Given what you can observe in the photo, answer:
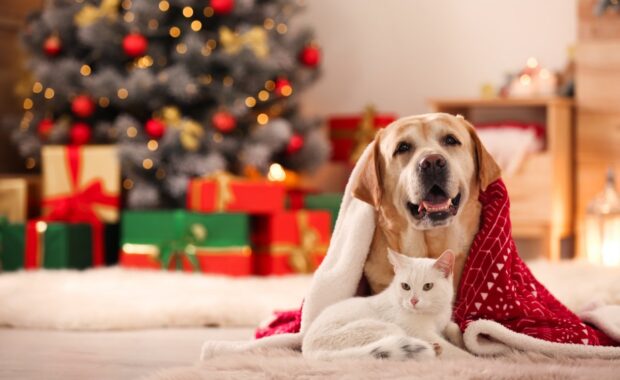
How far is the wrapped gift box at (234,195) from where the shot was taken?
3322 millimetres

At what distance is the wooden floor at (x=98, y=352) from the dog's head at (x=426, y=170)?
0.58 metres

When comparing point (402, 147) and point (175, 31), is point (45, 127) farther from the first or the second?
point (402, 147)

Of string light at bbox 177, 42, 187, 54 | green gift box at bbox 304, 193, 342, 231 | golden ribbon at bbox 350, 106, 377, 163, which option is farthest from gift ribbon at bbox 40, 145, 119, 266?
golden ribbon at bbox 350, 106, 377, 163

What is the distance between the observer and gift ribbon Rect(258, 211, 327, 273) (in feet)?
11.1

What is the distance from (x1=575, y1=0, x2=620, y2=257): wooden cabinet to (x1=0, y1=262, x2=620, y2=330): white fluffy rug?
56cm

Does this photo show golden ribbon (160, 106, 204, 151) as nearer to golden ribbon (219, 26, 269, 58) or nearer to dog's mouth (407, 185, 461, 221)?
golden ribbon (219, 26, 269, 58)

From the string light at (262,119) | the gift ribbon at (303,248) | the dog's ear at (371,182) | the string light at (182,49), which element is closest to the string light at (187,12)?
the string light at (182,49)

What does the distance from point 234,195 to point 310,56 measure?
82 cm

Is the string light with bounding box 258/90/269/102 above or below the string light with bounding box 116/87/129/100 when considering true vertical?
below

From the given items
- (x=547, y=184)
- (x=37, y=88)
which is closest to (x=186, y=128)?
(x=37, y=88)

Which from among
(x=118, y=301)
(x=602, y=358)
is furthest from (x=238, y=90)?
(x=602, y=358)

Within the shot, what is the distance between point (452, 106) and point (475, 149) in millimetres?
2077

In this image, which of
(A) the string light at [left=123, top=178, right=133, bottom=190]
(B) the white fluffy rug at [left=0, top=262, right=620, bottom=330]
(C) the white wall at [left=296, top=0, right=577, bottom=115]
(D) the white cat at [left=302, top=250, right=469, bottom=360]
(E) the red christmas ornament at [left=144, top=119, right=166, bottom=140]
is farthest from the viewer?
(C) the white wall at [left=296, top=0, right=577, bottom=115]

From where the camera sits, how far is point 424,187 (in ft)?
5.10
